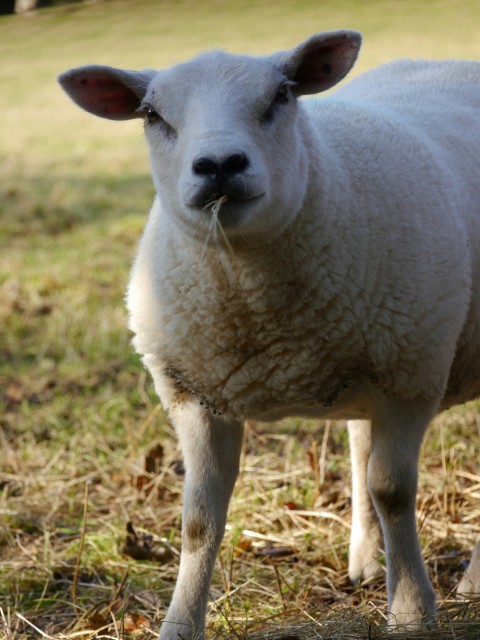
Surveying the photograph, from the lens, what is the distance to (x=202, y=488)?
3082 millimetres

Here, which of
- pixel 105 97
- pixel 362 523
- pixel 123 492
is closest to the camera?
pixel 105 97

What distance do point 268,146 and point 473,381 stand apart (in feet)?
3.89

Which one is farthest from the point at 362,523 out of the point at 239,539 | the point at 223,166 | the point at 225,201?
the point at 223,166

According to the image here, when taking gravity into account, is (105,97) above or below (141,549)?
above

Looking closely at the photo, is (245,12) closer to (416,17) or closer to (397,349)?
(416,17)

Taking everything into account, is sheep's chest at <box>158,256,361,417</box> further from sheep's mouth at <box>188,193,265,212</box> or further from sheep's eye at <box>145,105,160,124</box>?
sheep's eye at <box>145,105,160,124</box>

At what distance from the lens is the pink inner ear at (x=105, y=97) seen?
2977mm

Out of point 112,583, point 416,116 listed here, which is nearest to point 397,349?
point 416,116

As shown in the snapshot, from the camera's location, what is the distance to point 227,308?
2.81 metres

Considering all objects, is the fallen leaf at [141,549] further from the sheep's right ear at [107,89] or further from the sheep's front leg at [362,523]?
the sheep's right ear at [107,89]

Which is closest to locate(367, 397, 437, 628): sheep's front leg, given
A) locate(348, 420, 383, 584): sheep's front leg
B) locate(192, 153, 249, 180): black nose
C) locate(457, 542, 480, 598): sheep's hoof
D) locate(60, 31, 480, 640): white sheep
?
locate(60, 31, 480, 640): white sheep

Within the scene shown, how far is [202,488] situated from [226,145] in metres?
1.17

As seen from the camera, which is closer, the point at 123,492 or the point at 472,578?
the point at 472,578

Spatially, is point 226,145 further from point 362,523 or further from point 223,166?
point 362,523
